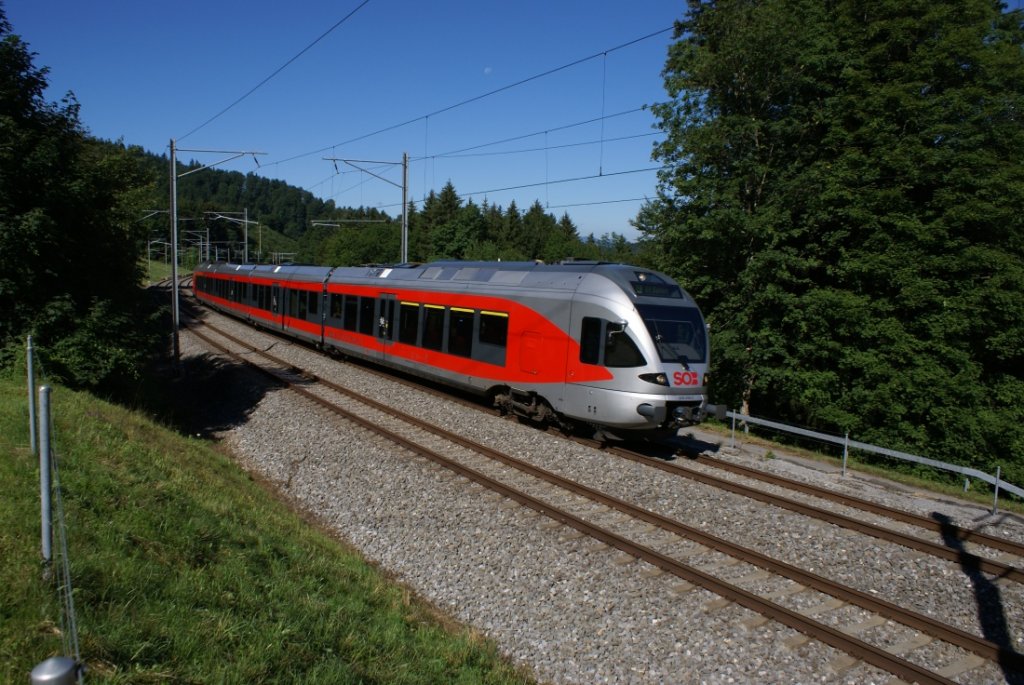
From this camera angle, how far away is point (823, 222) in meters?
17.7

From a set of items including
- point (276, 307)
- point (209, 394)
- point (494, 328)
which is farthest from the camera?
point (276, 307)

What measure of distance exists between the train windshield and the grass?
6.18 metres

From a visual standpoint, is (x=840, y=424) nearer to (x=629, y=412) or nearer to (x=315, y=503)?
(x=629, y=412)

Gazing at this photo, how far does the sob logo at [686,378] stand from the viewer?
11359mm

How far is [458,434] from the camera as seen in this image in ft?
43.3

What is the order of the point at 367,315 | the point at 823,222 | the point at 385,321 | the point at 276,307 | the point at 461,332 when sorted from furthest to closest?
the point at 276,307, the point at 367,315, the point at 385,321, the point at 823,222, the point at 461,332

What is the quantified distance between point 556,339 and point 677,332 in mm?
2268

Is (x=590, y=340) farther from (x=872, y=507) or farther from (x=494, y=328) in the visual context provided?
(x=872, y=507)

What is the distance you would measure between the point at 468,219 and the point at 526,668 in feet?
209

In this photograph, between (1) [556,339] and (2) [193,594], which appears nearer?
(2) [193,594]

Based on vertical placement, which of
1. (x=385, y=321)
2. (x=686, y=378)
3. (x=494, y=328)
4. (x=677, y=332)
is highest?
(x=677, y=332)

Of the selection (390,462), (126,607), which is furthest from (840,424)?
(126,607)

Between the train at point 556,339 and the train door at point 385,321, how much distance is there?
34 mm

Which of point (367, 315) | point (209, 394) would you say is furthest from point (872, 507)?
point (209, 394)
